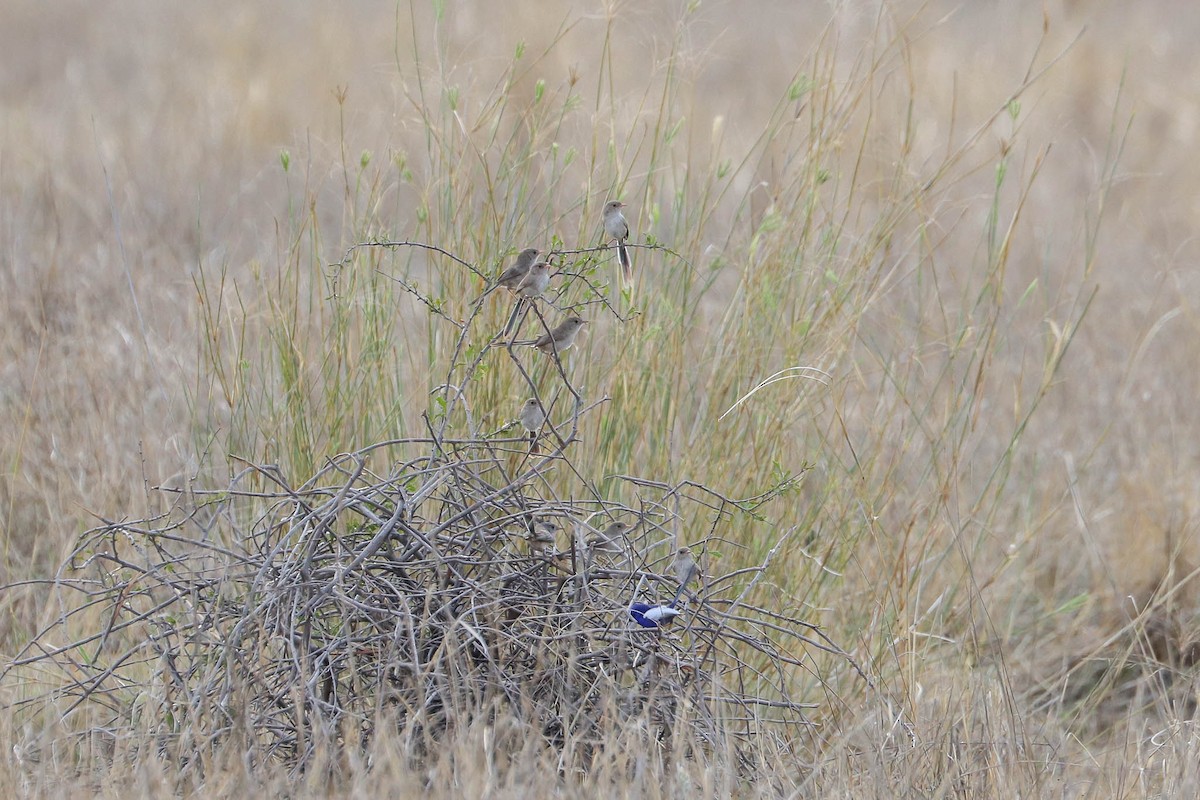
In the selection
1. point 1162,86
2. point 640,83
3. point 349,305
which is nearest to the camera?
point 349,305

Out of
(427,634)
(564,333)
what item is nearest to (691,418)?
(564,333)

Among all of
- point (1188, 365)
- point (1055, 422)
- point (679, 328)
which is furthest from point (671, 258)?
point (1188, 365)

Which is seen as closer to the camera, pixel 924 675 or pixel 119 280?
pixel 924 675

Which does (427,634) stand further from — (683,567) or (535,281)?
(535,281)

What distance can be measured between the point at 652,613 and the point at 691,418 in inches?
30.0

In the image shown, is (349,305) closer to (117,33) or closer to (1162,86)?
(1162,86)

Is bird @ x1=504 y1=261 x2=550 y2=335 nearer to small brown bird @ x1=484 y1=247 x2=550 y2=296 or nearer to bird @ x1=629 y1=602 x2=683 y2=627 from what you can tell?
small brown bird @ x1=484 y1=247 x2=550 y2=296

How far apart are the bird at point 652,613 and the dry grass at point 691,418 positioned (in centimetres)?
7

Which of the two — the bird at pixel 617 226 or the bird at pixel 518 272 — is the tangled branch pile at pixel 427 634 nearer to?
the bird at pixel 518 272

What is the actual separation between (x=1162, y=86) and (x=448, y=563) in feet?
23.0

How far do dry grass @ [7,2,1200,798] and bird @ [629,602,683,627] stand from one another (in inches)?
2.8

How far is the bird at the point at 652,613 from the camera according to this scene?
7.60 feet

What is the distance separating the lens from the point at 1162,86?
800cm

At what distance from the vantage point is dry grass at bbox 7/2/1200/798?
2404mm
